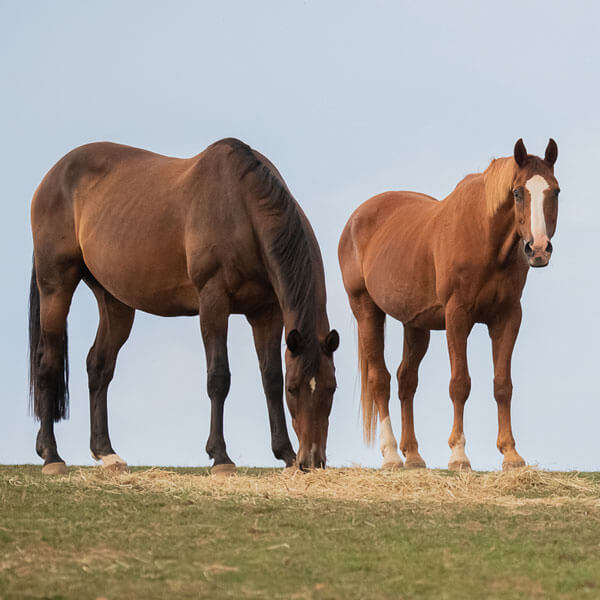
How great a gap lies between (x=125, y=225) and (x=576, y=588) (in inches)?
220

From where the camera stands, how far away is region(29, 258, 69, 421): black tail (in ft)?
29.7

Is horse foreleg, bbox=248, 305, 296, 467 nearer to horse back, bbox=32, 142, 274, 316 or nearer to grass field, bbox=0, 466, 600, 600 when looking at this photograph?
horse back, bbox=32, 142, 274, 316

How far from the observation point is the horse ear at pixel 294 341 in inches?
277

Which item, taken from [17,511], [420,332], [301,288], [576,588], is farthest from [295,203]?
[576,588]

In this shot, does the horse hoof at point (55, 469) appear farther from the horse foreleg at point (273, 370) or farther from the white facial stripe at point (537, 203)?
the white facial stripe at point (537, 203)

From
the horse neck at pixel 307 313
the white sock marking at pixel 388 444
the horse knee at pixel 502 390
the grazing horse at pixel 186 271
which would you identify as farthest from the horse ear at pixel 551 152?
the white sock marking at pixel 388 444

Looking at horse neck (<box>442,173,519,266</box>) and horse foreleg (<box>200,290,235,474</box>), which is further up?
horse neck (<box>442,173,519,266</box>)

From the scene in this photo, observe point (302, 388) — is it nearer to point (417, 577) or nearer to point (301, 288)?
point (301, 288)

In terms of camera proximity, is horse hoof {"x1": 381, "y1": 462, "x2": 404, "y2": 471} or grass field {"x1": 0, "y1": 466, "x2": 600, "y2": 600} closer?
grass field {"x1": 0, "y1": 466, "x2": 600, "y2": 600}

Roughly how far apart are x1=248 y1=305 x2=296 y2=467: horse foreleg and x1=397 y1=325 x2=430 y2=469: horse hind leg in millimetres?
2046

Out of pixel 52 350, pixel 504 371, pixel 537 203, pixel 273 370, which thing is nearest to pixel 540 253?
pixel 537 203

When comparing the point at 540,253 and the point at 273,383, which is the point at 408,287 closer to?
the point at 540,253

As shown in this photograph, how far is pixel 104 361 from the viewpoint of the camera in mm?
9047

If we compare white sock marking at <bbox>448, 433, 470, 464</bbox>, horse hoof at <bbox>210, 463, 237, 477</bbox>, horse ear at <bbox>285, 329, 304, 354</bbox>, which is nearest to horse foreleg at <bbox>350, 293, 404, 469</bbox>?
white sock marking at <bbox>448, 433, 470, 464</bbox>
